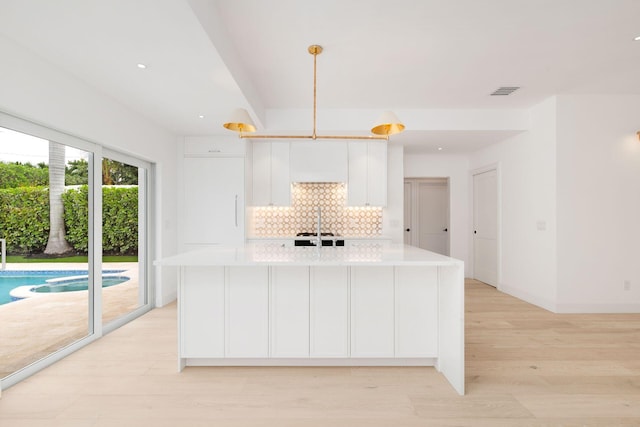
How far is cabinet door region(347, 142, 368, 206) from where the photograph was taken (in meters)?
5.21

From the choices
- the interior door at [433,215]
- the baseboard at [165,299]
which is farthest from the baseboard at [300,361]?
the interior door at [433,215]

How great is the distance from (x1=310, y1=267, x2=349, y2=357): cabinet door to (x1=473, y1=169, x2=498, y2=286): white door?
13.2 feet

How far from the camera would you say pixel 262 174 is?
525 cm

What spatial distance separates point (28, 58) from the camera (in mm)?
2396

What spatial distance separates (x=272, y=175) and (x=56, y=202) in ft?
9.34

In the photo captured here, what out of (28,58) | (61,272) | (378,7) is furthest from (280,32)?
(61,272)

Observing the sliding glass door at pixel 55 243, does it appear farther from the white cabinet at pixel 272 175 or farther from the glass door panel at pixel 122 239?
the white cabinet at pixel 272 175

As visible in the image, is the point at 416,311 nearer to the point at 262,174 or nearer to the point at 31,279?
the point at 31,279

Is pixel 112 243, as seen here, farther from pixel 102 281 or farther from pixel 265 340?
pixel 265 340

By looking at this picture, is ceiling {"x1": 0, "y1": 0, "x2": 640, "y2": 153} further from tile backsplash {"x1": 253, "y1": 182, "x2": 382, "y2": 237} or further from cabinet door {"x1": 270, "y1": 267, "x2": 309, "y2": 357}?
cabinet door {"x1": 270, "y1": 267, "x2": 309, "y2": 357}

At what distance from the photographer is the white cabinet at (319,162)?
5.15 m

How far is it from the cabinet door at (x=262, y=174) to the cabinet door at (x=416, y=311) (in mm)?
3087

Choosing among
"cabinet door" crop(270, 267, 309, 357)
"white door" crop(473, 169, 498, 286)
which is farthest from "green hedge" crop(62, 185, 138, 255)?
"white door" crop(473, 169, 498, 286)

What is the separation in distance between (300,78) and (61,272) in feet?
9.70
